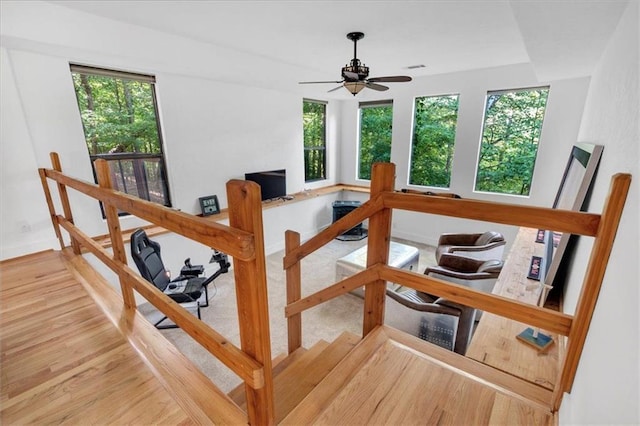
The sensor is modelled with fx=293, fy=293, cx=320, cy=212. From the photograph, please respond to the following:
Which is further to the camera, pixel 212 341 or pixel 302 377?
pixel 302 377

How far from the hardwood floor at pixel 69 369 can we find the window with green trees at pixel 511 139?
527 centimetres

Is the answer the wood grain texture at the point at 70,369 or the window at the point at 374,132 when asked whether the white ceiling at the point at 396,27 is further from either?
the wood grain texture at the point at 70,369

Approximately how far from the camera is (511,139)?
4652 mm

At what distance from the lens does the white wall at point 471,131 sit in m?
4.08

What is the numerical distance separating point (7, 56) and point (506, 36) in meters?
4.78

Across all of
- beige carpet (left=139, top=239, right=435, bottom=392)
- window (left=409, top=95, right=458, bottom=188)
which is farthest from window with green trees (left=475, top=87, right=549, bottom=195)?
beige carpet (left=139, top=239, right=435, bottom=392)

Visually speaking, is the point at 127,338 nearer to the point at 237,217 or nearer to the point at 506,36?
the point at 237,217

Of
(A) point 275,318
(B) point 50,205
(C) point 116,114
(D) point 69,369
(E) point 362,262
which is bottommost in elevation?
(A) point 275,318

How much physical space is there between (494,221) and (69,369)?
204 centimetres

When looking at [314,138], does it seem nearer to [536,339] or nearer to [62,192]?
[62,192]

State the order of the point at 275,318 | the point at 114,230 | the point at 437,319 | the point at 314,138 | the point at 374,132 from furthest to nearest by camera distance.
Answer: the point at 314,138, the point at 374,132, the point at 275,318, the point at 437,319, the point at 114,230

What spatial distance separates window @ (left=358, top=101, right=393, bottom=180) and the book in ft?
15.3

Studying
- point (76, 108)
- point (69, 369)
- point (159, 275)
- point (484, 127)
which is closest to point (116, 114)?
point (76, 108)

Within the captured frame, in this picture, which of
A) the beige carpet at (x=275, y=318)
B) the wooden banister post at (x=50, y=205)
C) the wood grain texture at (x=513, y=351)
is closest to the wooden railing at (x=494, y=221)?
the wood grain texture at (x=513, y=351)
